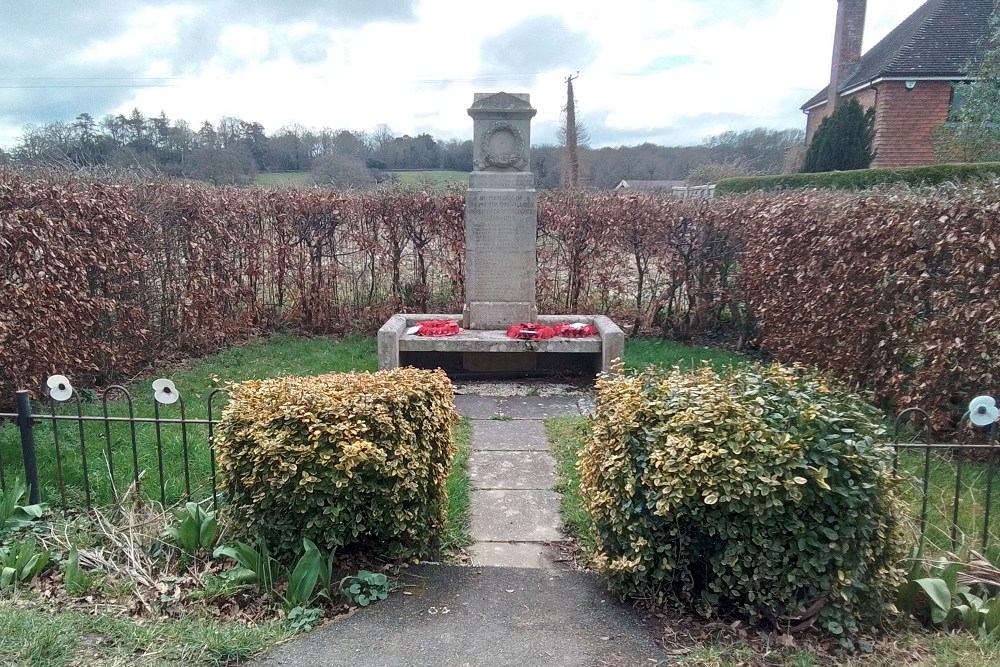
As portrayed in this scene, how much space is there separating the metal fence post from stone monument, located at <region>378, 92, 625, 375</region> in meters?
4.08

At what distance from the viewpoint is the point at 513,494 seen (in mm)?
4734

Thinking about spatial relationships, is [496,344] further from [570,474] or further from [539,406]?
[570,474]

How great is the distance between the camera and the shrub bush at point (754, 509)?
2.93m

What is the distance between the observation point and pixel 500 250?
823 centimetres

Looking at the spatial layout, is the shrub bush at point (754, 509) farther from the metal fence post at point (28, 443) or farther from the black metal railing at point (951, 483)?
the metal fence post at point (28, 443)

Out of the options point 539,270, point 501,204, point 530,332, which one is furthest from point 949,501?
point 539,270

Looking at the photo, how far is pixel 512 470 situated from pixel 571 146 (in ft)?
86.7

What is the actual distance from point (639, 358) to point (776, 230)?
229 centimetres

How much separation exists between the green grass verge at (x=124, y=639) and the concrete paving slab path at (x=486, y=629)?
0.15m

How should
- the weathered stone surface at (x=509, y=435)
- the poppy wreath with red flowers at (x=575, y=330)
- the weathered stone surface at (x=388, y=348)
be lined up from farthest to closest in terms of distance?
the poppy wreath with red flowers at (x=575, y=330), the weathered stone surface at (x=388, y=348), the weathered stone surface at (x=509, y=435)

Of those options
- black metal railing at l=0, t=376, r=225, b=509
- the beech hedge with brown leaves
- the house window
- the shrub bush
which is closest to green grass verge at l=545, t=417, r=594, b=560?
the shrub bush

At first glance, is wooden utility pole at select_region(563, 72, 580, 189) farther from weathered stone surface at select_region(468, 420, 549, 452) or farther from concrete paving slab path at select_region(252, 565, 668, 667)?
Result: concrete paving slab path at select_region(252, 565, 668, 667)

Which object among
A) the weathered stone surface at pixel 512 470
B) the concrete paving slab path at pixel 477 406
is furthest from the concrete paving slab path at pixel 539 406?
the weathered stone surface at pixel 512 470

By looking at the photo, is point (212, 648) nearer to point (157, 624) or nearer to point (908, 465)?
point (157, 624)
